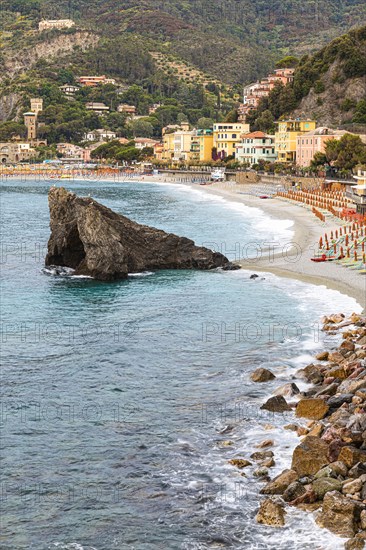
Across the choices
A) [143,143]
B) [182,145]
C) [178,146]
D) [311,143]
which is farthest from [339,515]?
[143,143]

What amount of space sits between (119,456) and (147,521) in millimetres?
3120

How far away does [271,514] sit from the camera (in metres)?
15.7

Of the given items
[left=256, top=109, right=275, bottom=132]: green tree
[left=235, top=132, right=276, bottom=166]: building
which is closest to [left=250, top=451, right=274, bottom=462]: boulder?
[left=235, top=132, right=276, bottom=166]: building

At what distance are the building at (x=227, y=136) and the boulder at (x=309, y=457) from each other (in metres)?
132

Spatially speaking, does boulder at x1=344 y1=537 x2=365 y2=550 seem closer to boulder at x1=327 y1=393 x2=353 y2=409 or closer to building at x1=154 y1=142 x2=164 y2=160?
boulder at x1=327 y1=393 x2=353 y2=409

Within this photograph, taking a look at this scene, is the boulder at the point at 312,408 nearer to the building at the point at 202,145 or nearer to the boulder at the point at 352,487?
the boulder at the point at 352,487

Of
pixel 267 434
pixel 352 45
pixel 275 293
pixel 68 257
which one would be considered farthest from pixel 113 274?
pixel 352 45

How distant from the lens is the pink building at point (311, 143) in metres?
109

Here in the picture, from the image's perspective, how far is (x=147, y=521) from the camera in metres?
16.0

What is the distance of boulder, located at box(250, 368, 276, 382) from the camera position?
2394 centimetres

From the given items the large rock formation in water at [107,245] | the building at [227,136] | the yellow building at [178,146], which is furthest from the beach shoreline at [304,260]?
the yellow building at [178,146]

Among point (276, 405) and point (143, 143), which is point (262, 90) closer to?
point (143, 143)

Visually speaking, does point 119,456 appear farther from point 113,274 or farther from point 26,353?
point 113,274

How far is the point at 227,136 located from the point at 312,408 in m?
133
